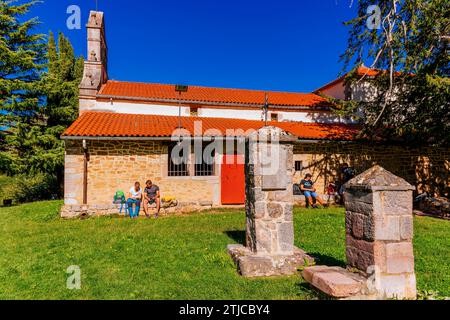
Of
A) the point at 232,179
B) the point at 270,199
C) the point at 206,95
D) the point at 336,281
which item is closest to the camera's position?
the point at 336,281

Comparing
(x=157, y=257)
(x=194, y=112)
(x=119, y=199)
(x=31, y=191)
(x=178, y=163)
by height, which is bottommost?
(x=157, y=257)

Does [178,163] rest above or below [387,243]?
above

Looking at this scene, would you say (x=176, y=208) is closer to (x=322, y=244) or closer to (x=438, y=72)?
(x=322, y=244)

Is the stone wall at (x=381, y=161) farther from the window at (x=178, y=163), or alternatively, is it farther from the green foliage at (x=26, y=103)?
the green foliage at (x=26, y=103)

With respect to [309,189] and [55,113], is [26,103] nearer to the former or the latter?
[55,113]

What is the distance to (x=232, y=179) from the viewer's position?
1101 cm

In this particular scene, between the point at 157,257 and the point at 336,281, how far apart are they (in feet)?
10.9

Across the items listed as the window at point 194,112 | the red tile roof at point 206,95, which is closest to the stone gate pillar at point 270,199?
the window at point 194,112

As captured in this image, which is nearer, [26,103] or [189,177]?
[189,177]

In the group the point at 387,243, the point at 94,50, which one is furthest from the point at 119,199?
the point at 387,243

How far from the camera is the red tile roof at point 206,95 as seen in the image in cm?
1355

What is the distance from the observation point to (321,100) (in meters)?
16.2

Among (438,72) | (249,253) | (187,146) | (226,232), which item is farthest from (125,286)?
(438,72)

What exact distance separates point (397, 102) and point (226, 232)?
9.51m
